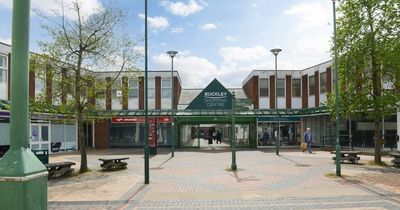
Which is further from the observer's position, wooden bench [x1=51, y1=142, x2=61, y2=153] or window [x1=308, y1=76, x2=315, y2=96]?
window [x1=308, y1=76, x2=315, y2=96]

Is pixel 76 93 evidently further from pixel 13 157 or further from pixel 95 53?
pixel 13 157

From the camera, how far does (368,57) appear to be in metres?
18.2

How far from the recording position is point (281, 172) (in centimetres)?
1662

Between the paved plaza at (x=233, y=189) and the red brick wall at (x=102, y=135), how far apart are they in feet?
62.8

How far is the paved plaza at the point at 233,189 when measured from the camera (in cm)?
1028

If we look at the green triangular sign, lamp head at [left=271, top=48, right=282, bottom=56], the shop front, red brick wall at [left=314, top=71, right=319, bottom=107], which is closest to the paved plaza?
the green triangular sign

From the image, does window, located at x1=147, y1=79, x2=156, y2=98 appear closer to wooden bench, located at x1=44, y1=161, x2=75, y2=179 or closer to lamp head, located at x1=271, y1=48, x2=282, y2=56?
lamp head, located at x1=271, y1=48, x2=282, y2=56

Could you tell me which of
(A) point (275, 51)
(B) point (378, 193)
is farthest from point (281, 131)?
(B) point (378, 193)

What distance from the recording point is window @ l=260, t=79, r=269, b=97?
38.9m

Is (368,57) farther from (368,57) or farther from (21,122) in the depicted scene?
(21,122)

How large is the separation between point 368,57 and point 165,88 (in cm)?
2339

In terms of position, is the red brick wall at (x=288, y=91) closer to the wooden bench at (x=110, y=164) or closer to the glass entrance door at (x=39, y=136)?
the glass entrance door at (x=39, y=136)

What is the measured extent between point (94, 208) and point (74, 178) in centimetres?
606

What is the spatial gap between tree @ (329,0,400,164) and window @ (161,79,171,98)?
71.9ft
